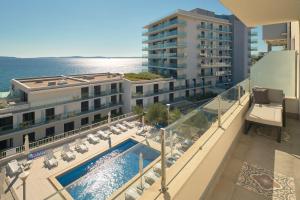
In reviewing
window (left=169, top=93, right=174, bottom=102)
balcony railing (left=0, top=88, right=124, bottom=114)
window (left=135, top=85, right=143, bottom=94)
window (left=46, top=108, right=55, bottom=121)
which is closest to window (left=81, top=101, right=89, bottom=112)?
balcony railing (left=0, top=88, right=124, bottom=114)

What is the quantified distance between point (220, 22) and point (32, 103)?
37195 mm

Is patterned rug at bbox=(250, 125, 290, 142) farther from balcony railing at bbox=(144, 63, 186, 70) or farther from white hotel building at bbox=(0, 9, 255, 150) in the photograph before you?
balcony railing at bbox=(144, 63, 186, 70)

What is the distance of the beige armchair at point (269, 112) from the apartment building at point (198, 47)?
30.9m

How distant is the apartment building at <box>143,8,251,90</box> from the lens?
36750 mm

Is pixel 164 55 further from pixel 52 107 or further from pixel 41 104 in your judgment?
pixel 41 104

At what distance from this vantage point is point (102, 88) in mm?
28234

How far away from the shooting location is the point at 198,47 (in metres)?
38.7

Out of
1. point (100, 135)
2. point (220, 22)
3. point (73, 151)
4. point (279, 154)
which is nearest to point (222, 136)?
point (279, 154)

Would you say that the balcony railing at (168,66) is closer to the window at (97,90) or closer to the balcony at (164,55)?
the balcony at (164,55)

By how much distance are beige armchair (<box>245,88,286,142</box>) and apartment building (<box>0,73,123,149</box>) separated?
2187cm

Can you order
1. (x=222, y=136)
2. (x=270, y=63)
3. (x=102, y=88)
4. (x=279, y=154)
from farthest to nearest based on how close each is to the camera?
(x=102, y=88) → (x=270, y=63) → (x=279, y=154) → (x=222, y=136)

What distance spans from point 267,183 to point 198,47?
38099 millimetres

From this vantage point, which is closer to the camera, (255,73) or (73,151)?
(255,73)

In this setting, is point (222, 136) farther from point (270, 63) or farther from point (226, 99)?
point (270, 63)
